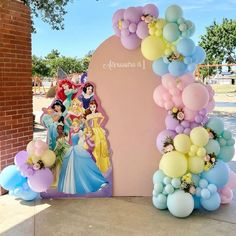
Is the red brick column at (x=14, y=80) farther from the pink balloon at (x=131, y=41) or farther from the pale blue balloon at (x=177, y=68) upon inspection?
the pale blue balloon at (x=177, y=68)

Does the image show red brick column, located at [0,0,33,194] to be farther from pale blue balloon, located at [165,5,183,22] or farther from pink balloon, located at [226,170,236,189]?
pink balloon, located at [226,170,236,189]

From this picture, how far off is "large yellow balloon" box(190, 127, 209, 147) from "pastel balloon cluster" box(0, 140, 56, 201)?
1.62 meters

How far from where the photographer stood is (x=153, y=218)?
12.5 feet

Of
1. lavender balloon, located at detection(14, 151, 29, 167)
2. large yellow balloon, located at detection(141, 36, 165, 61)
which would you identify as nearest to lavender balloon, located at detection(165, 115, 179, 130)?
large yellow balloon, located at detection(141, 36, 165, 61)

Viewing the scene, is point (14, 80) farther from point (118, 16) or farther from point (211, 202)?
point (211, 202)

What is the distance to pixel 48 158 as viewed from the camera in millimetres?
4203

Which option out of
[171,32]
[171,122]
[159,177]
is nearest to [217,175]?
[159,177]

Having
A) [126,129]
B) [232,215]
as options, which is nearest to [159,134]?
[126,129]

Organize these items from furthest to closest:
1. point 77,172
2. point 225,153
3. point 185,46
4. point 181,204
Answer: point 77,172, point 225,153, point 185,46, point 181,204

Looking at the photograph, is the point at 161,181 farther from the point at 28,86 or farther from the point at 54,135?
the point at 28,86

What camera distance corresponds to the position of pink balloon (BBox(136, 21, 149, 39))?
13.2ft

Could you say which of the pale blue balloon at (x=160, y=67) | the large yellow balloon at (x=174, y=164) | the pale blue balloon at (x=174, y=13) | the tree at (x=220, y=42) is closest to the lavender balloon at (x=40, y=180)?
the large yellow balloon at (x=174, y=164)

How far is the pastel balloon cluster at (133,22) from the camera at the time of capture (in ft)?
13.2

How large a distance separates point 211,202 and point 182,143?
69 centimetres
